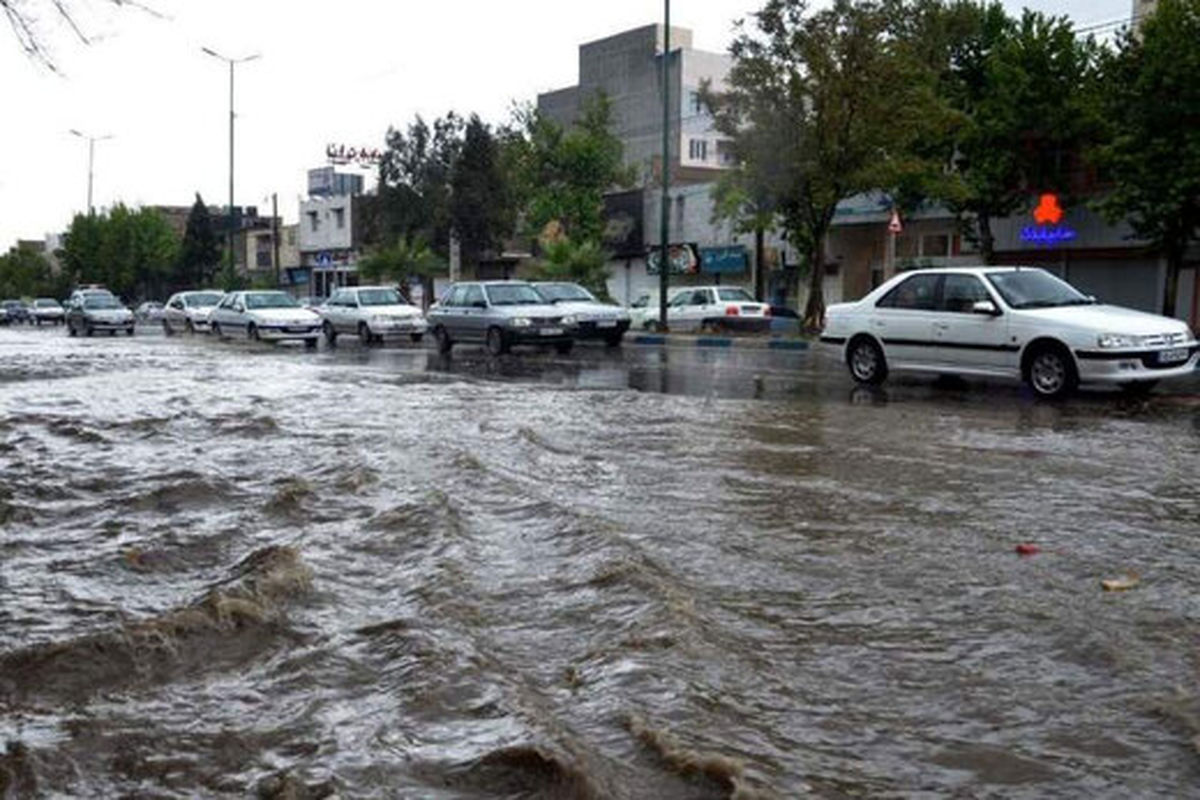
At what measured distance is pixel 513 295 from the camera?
23531mm

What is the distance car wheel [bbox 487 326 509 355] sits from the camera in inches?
894

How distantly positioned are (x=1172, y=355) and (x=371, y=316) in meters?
19.6

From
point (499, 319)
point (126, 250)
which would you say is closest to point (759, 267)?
point (499, 319)

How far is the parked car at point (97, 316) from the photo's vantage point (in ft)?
128

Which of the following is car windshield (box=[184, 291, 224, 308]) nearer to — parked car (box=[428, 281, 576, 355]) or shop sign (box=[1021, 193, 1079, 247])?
parked car (box=[428, 281, 576, 355])

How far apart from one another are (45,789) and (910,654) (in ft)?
9.43

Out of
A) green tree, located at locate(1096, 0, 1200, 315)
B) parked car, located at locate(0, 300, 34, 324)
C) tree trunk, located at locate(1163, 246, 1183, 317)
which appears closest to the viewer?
green tree, located at locate(1096, 0, 1200, 315)

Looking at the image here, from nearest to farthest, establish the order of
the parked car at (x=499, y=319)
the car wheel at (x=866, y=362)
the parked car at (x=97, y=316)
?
1. the car wheel at (x=866, y=362)
2. the parked car at (x=499, y=319)
3. the parked car at (x=97, y=316)

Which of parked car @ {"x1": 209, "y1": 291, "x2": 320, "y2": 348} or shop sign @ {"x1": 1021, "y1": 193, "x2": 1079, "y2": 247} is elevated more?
shop sign @ {"x1": 1021, "y1": 193, "x2": 1079, "y2": 247}

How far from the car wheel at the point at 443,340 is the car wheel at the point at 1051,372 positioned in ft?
44.9

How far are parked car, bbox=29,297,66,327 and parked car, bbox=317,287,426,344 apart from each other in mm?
30360

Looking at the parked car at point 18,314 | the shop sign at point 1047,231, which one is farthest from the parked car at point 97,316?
the shop sign at point 1047,231

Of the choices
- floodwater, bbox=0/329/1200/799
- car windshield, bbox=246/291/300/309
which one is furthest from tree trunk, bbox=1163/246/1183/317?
car windshield, bbox=246/291/300/309

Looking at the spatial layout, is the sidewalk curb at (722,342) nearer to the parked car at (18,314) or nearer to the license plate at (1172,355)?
the license plate at (1172,355)
